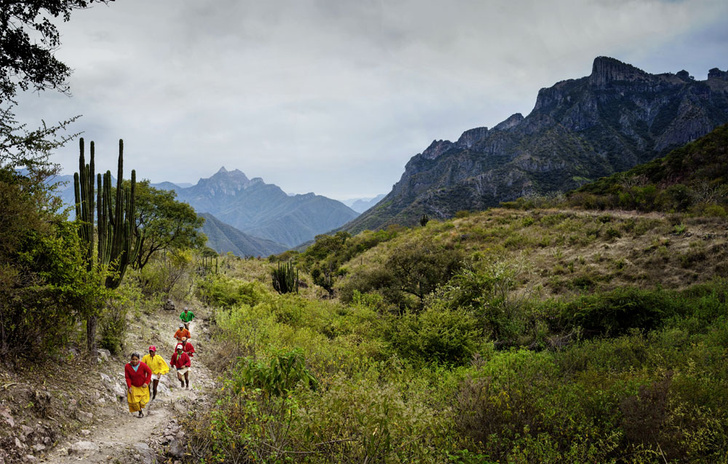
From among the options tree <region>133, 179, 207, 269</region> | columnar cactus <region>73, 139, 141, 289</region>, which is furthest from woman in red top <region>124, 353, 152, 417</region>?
tree <region>133, 179, 207, 269</region>

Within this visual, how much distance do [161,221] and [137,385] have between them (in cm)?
1280

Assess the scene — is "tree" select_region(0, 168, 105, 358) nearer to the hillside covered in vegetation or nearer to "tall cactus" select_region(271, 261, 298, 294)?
the hillside covered in vegetation

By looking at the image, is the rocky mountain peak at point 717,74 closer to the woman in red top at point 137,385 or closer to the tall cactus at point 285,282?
the tall cactus at point 285,282

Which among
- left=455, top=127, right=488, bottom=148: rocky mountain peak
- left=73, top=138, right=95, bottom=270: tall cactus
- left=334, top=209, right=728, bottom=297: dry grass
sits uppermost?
left=455, top=127, right=488, bottom=148: rocky mountain peak

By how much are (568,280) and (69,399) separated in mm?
17618

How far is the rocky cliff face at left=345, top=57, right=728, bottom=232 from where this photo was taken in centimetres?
9988

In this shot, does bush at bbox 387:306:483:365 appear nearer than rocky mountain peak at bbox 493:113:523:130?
Yes

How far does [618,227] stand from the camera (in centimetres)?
1969

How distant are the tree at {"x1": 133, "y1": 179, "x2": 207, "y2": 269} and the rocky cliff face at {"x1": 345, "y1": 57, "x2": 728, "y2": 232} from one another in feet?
259

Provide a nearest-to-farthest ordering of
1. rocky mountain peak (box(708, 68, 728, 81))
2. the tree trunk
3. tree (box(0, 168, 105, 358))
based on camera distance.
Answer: tree (box(0, 168, 105, 358)) < the tree trunk < rocky mountain peak (box(708, 68, 728, 81))

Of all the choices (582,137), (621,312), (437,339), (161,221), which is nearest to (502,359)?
(437,339)

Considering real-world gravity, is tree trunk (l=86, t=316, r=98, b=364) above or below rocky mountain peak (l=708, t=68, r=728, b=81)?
below

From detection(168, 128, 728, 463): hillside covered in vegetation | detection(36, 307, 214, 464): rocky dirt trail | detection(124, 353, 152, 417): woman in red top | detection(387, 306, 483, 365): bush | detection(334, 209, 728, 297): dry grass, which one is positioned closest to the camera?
detection(168, 128, 728, 463): hillside covered in vegetation

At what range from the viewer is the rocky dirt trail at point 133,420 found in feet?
14.6
